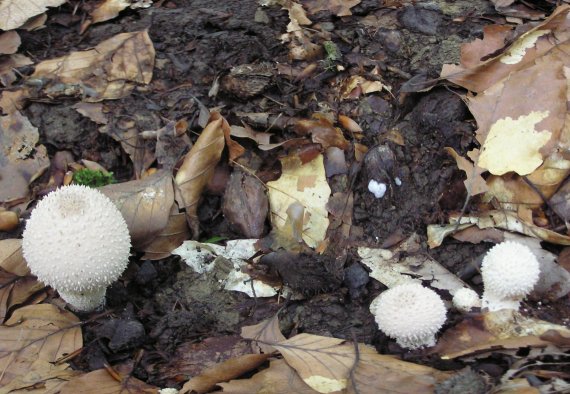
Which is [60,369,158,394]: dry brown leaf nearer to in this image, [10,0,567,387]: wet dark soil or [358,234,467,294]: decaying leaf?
[10,0,567,387]: wet dark soil

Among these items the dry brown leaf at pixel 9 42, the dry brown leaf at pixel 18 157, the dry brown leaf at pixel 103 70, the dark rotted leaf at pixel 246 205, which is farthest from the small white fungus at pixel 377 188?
the dry brown leaf at pixel 9 42

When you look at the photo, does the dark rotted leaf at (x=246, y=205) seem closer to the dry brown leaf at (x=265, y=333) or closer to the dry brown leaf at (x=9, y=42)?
the dry brown leaf at (x=265, y=333)

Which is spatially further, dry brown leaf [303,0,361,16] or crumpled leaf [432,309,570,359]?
dry brown leaf [303,0,361,16]

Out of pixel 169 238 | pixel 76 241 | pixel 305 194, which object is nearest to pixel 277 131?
pixel 305 194

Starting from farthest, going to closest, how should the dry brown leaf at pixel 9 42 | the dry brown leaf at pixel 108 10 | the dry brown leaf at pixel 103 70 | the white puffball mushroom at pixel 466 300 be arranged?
1. the dry brown leaf at pixel 108 10
2. the dry brown leaf at pixel 9 42
3. the dry brown leaf at pixel 103 70
4. the white puffball mushroom at pixel 466 300

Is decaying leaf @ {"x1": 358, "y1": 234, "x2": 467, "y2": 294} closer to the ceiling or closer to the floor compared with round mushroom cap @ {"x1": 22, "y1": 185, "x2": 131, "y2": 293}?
closer to the floor

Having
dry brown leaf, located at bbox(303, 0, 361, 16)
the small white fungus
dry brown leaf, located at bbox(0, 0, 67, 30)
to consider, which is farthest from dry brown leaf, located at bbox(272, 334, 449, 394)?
dry brown leaf, located at bbox(0, 0, 67, 30)

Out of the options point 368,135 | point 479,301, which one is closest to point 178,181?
point 368,135

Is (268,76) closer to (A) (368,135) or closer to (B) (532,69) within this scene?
(A) (368,135)
